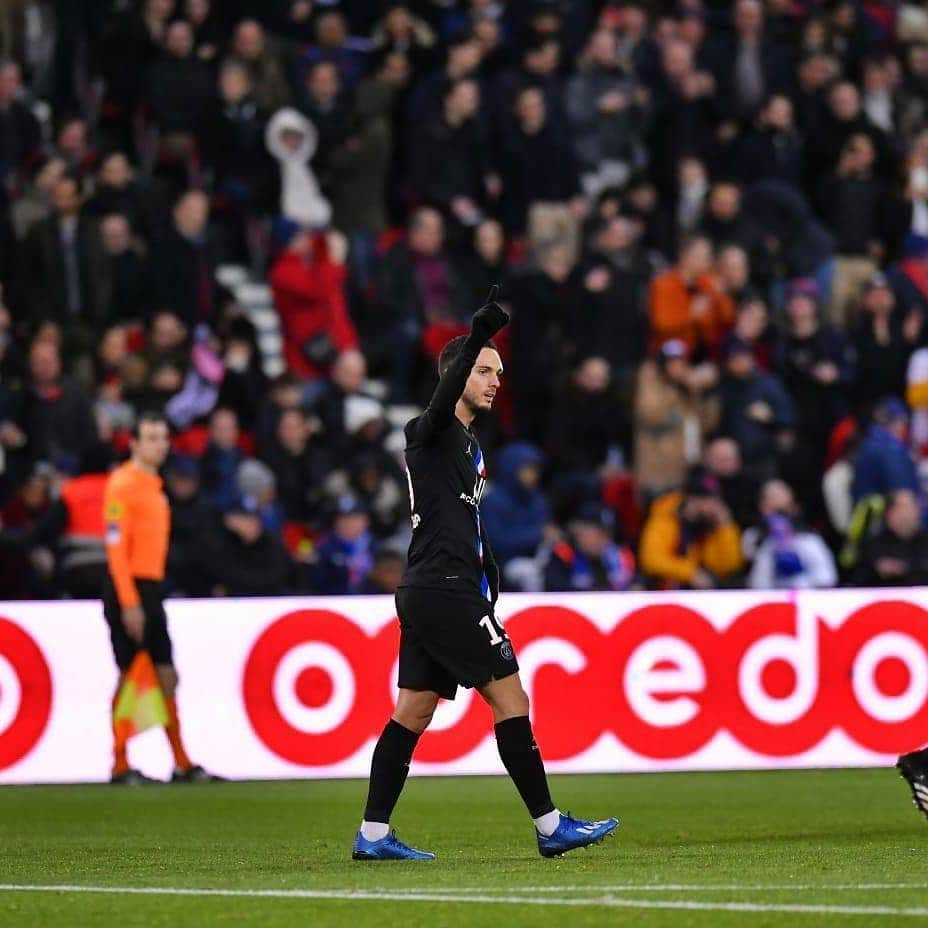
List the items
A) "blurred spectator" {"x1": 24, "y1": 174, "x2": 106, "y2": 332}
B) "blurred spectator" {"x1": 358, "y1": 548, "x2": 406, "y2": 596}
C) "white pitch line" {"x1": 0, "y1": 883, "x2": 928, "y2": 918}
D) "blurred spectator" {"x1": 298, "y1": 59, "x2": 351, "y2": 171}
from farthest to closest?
"blurred spectator" {"x1": 298, "y1": 59, "x2": 351, "y2": 171} < "blurred spectator" {"x1": 24, "y1": 174, "x2": 106, "y2": 332} < "blurred spectator" {"x1": 358, "y1": 548, "x2": 406, "y2": 596} < "white pitch line" {"x1": 0, "y1": 883, "x2": 928, "y2": 918}

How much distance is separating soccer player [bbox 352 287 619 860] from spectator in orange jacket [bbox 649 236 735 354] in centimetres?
974

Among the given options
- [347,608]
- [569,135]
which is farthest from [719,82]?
[347,608]

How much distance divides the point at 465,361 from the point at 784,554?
8.57 meters

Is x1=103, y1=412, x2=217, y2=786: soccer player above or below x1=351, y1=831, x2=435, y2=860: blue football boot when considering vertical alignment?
above

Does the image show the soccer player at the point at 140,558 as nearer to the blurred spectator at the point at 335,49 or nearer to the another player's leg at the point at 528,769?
the another player's leg at the point at 528,769

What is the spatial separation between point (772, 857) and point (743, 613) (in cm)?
559

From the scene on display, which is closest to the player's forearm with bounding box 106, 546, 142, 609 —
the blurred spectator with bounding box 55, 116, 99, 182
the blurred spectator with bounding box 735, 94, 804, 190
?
the blurred spectator with bounding box 55, 116, 99, 182

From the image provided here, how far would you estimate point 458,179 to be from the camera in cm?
1975

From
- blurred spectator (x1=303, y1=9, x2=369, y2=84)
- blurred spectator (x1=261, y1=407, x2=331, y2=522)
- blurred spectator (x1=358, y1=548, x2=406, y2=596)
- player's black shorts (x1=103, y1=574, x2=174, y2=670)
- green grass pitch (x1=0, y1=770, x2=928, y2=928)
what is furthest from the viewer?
blurred spectator (x1=303, y1=9, x2=369, y2=84)

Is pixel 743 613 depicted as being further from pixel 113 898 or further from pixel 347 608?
pixel 113 898

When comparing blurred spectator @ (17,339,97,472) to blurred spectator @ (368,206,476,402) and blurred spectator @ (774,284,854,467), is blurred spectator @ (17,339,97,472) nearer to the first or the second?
blurred spectator @ (368,206,476,402)

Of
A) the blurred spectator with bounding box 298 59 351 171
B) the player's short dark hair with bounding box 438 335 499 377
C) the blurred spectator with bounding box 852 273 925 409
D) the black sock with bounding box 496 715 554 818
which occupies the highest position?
the blurred spectator with bounding box 298 59 351 171

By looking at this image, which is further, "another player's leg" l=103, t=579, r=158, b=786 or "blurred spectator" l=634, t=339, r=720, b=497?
"blurred spectator" l=634, t=339, r=720, b=497

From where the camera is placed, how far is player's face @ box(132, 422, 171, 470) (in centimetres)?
1403
